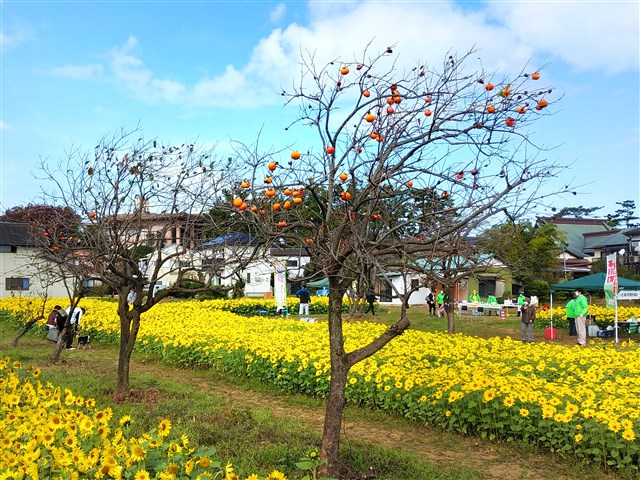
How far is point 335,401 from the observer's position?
4691mm

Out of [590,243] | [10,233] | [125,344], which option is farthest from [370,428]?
[590,243]

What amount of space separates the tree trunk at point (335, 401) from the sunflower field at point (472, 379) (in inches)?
96.1

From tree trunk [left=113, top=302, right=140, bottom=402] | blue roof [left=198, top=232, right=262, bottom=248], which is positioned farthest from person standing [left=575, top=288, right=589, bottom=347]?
tree trunk [left=113, top=302, right=140, bottom=402]

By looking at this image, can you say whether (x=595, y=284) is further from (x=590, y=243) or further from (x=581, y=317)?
(x=590, y=243)

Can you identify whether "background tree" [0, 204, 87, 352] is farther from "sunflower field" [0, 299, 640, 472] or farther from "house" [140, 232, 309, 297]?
"sunflower field" [0, 299, 640, 472]

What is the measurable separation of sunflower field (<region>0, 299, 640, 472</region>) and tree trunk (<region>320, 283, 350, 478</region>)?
8.01 ft

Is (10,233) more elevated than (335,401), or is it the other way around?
(10,233)

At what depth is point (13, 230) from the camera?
35469mm

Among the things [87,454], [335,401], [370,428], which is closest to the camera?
[87,454]

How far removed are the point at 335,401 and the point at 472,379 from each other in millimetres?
2951

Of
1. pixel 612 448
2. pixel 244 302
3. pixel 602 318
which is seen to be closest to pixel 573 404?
pixel 612 448

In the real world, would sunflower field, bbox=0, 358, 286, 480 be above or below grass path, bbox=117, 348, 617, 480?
above

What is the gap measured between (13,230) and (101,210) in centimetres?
3049

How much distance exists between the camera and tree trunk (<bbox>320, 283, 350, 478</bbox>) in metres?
4.65
